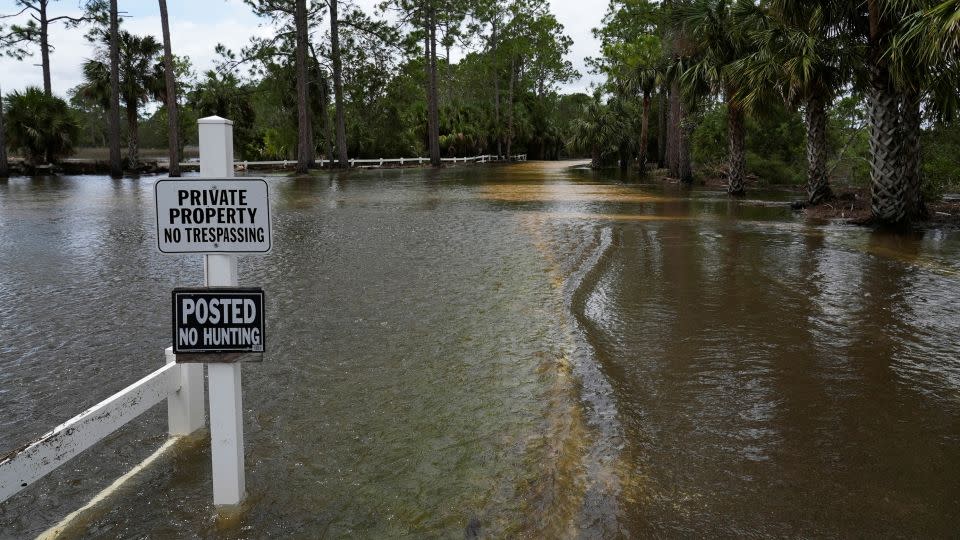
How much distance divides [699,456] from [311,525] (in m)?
2.13

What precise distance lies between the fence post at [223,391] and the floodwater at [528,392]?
16cm

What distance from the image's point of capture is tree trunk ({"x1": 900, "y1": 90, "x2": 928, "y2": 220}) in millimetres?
14539

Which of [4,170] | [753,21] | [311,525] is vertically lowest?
[311,525]

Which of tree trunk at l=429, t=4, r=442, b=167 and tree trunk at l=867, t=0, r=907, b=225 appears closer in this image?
tree trunk at l=867, t=0, r=907, b=225

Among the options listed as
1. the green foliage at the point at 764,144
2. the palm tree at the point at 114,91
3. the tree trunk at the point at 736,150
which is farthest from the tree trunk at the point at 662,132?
the palm tree at the point at 114,91

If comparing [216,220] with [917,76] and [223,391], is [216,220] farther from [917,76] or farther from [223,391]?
[917,76]

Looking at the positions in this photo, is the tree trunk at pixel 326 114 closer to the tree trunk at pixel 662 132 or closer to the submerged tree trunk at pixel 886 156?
the tree trunk at pixel 662 132

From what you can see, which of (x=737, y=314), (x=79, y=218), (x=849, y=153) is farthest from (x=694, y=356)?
(x=849, y=153)

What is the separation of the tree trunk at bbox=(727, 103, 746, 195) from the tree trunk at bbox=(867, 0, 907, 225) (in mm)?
7875

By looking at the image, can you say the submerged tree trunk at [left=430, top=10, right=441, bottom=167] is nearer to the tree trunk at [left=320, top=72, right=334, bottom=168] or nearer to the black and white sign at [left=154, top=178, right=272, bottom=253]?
the tree trunk at [left=320, top=72, right=334, bottom=168]

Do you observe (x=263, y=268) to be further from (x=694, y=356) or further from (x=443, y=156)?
(x=443, y=156)

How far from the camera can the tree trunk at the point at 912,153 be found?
1454 cm

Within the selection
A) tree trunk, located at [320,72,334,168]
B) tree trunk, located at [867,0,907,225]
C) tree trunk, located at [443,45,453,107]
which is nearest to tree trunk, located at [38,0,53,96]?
tree trunk, located at [320,72,334,168]

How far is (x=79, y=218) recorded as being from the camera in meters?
16.0
